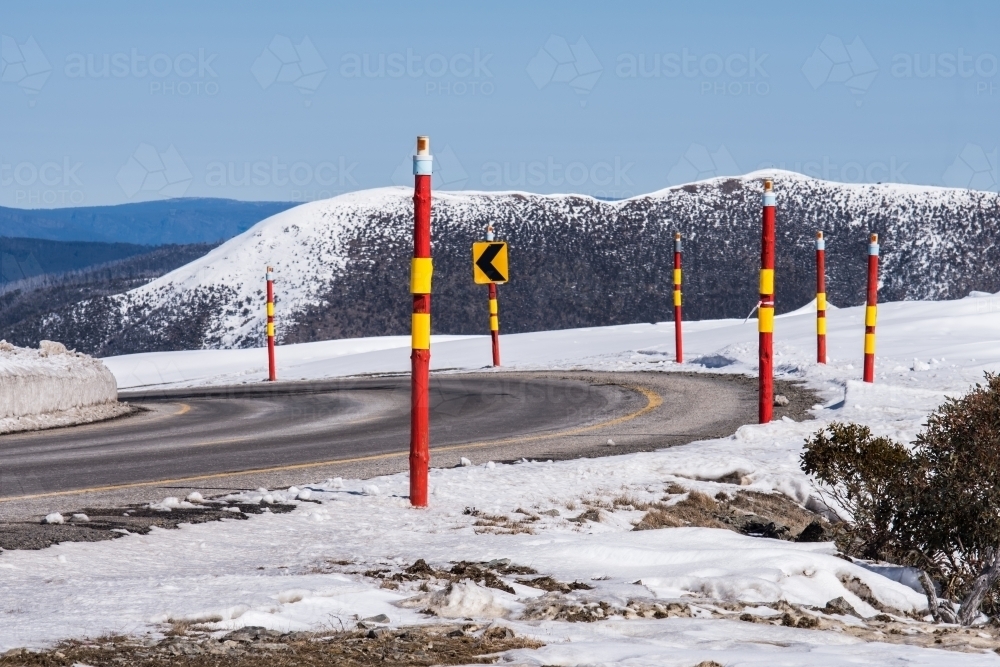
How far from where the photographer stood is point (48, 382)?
1523cm

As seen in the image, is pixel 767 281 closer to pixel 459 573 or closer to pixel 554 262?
pixel 459 573

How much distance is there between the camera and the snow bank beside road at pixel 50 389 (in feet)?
47.3

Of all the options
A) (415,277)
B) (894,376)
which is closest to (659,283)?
(894,376)

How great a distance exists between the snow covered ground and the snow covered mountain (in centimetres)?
6606

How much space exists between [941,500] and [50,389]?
38.3ft

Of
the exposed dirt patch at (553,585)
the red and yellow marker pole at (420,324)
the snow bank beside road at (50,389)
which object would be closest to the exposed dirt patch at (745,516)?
the red and yellow marker pole at (420,324)

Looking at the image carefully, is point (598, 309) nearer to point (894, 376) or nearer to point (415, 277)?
point (894, 376)

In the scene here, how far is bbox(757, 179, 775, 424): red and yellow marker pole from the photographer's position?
1248 centimetres

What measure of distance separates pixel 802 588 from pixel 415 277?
338 centimetres

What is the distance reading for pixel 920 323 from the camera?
23.4 metres

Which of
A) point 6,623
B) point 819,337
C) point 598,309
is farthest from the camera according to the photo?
point 598,309

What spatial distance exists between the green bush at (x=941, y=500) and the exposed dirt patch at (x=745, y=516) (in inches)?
17.2

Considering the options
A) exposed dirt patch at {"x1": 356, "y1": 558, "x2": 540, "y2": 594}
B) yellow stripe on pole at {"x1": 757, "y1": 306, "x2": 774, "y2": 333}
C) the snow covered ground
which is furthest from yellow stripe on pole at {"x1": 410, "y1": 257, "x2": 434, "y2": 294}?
yellow stripe on pole at {"x1": 757, "y1": 306, "x2": 774, "y2": 333}

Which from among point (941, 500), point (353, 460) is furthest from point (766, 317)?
point (941, 500)
